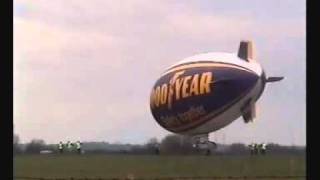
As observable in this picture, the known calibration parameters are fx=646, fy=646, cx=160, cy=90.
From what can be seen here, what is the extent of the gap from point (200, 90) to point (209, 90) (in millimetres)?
165

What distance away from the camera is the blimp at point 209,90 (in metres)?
11.6

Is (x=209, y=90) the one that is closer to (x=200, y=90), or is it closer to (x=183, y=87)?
(x=200, y=90)

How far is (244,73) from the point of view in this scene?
11672 millimetres

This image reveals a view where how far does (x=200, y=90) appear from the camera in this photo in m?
11.6

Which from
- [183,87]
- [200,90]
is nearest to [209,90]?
[200,90]

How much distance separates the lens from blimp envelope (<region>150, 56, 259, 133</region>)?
1159 cm

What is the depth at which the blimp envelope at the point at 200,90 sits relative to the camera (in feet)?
38.0

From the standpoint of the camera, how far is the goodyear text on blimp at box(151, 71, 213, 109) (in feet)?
38.0
